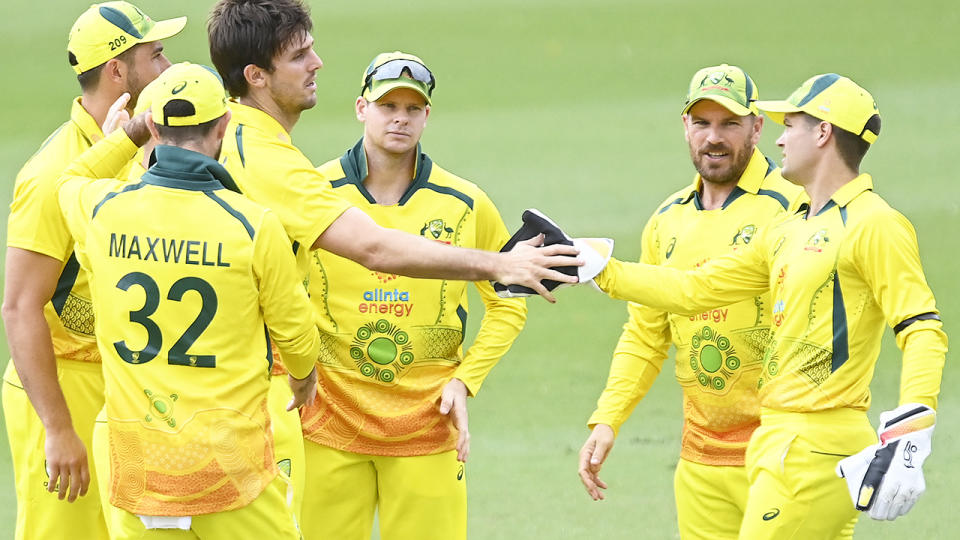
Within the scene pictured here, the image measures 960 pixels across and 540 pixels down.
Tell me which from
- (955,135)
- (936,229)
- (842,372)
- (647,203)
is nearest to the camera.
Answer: (842,372)

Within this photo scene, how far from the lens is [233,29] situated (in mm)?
4547

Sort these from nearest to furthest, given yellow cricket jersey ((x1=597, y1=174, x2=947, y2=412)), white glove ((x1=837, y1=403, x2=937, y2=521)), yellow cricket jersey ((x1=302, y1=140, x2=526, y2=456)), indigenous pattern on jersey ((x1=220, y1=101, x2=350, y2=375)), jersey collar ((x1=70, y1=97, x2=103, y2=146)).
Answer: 1. white glove ((x1=837, y1=403, x2=937, y2=521))
2. yellow cricket jersey ((x1=597, y1=174, x2=947, y2=412))
3. indigenous pattern on jersey ((x1=220, y1=101, x2=350, y2=375))
4. jersey collar ((x1=70, y1=97, x2=103, y2=146))
5. yellow cricket jersey ((x1=302, y1=140, x2=526, y2=456))

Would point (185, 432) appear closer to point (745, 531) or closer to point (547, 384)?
point (745, 531)

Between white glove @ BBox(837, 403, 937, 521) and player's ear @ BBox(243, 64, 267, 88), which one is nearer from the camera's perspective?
white glove @ BBox(837, 403, 937, 521)

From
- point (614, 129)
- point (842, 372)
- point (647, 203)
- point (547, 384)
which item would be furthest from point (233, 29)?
point (614, 129)

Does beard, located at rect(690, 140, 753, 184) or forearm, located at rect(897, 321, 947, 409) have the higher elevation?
beard, located at rect(690, 140, 753, 184)

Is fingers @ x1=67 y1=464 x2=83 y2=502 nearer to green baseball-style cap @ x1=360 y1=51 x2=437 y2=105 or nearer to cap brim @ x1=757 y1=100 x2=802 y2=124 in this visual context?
green baseball-style cap @ x1=360 y1=51 x2=437 y2=105

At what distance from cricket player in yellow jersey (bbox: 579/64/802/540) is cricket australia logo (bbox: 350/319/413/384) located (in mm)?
851

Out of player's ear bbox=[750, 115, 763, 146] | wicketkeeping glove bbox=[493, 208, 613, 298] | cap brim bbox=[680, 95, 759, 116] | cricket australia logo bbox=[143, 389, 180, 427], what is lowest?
cricket australia logo bbox=[143, 389, 180, 427]

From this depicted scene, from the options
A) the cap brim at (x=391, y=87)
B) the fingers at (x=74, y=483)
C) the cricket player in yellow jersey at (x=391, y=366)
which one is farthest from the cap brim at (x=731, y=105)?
the fingers at (x=74, y=483)

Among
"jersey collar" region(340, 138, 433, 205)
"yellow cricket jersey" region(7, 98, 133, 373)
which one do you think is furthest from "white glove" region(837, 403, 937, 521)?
"yellow cricket jersey" region(7, 98, 133, 373)

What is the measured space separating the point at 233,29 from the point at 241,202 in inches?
35.4

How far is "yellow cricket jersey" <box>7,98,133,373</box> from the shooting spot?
4559 millimetres

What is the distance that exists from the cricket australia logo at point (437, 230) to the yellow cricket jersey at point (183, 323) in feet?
4.07
